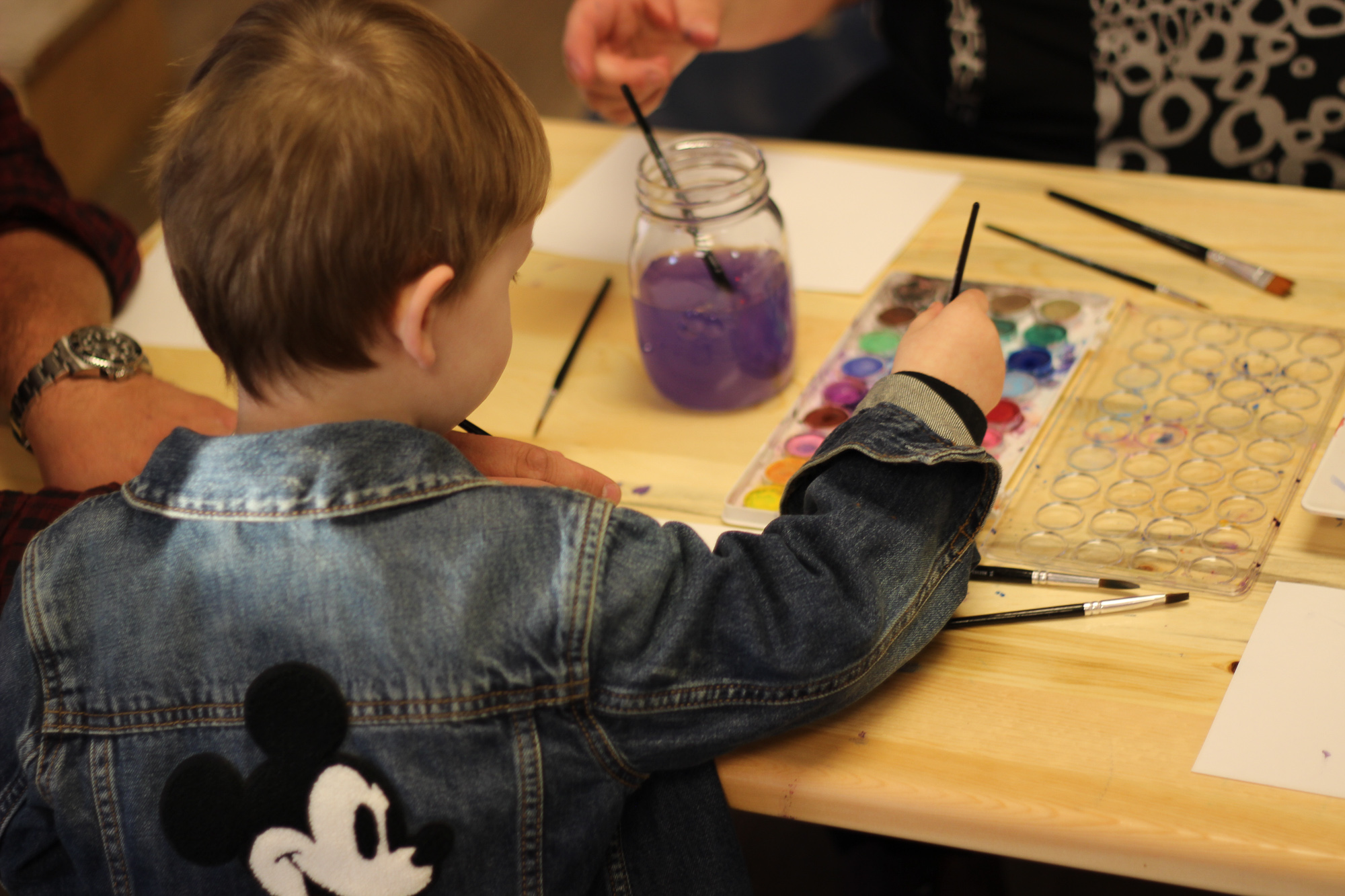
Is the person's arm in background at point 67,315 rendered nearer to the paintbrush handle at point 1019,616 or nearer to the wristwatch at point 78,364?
the wristwatch at point 78,364

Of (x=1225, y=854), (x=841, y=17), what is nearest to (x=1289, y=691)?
(x=1225, y=854)

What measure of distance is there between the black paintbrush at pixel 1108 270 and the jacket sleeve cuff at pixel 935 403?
305 millimetres

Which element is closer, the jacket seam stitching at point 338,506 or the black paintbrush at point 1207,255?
the jacket seam stitching at point 338,506

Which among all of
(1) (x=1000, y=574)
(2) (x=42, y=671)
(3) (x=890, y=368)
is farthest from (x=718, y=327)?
(2) (x=42, y=671)

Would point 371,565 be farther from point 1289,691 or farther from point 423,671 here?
point 1289,691

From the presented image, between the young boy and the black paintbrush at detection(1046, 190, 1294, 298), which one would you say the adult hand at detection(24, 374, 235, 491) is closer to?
the young boy

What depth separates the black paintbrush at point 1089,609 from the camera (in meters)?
0.70

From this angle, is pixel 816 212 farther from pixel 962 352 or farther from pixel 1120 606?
pixel 1120 606

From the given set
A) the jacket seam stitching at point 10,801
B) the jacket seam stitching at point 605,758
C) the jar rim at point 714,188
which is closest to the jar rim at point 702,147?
the jar rim at point 714,188

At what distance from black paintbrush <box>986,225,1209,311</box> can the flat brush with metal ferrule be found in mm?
331

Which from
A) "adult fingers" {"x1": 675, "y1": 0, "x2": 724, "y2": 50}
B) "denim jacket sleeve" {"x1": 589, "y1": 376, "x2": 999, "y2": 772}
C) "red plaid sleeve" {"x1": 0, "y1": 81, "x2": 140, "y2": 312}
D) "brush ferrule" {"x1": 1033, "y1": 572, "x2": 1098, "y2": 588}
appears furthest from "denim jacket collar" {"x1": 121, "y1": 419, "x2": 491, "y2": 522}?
"adult fingers" {"x1": 675, "y1": 0, "x2": 724, "y2": 50}

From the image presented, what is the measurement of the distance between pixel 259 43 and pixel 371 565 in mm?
279

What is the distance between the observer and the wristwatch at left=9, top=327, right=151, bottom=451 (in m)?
0.96

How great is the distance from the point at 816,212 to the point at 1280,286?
0.42 metres
